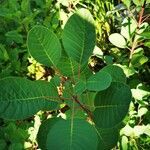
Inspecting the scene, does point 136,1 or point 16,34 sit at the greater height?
point 136,1

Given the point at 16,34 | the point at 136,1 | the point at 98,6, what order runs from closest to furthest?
the point at 136,1
the point at 16,34
the point at 98,6

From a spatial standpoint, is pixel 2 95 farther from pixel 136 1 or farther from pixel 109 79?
pixel 136 1

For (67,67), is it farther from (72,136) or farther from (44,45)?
(72,136)

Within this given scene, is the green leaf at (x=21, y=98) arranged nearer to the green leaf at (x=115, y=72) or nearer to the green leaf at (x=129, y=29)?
the green leaf at (x=115, y=72)

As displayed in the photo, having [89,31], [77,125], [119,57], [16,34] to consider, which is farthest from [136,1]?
[77,125]

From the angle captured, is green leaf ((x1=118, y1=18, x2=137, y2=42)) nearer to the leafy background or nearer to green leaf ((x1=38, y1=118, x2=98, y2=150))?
the leafy background

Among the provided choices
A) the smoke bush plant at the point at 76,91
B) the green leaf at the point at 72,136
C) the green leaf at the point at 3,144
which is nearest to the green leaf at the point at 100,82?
the smoke bush plant at the point at 76,91

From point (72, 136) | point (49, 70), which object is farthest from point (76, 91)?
point (49, 70)
